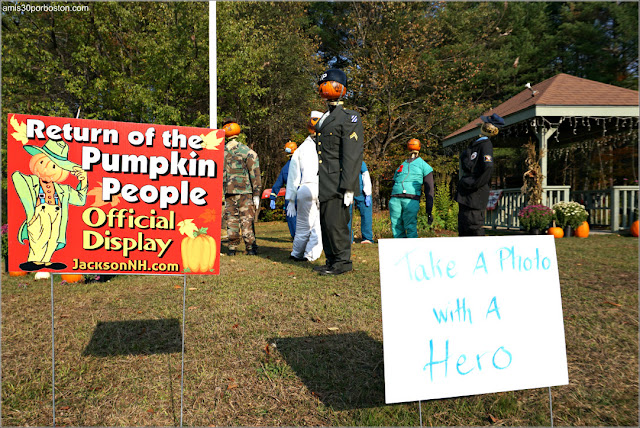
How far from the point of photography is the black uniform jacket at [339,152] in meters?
4.93

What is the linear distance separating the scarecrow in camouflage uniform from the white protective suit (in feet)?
3.21

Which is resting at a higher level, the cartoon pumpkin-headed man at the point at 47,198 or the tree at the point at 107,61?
the tree at the point at 107,61

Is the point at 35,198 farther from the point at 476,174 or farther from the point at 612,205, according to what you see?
the point at 612,205

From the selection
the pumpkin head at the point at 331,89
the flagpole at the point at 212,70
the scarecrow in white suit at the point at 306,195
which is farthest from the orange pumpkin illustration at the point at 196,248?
the flagpole at the point at 212,70

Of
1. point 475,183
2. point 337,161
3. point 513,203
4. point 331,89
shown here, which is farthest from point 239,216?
point 513,203

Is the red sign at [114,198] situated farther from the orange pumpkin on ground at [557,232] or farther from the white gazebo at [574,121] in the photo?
the orange pumpkin on ground at [557,232]

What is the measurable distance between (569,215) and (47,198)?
11.4 metres

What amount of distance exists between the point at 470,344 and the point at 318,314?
181 centimetres

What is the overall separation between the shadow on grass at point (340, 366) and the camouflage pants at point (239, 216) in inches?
180

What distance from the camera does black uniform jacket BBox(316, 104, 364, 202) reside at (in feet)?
16.2

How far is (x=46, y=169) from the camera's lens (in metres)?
2.03

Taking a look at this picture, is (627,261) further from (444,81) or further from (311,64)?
(444,81)

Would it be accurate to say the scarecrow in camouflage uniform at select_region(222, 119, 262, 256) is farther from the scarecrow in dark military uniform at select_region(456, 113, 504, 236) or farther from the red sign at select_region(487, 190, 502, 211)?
the red sign at select_region(487, 190, 502, 211)

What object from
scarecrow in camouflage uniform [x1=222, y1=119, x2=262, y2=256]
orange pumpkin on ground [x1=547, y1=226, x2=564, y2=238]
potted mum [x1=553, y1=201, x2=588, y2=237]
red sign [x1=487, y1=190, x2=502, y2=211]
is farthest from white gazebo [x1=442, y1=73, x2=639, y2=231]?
scarecrow in camouflage uniform [x1=222, y1=119, x2=262, y2=256]
